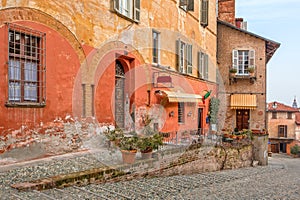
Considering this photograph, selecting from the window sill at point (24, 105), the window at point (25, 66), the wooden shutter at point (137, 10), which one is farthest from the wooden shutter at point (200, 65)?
the window sill at point (24, 105)

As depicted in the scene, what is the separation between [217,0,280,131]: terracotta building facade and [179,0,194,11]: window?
6.58 m

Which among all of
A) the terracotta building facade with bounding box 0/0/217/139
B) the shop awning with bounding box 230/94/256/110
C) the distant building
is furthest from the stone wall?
the distant building

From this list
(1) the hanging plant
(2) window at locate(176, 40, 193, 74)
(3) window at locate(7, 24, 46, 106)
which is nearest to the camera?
(3) window at locate(7, 24, 46, 106)

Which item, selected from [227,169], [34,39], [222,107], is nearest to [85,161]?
[34,39]

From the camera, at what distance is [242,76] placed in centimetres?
2309

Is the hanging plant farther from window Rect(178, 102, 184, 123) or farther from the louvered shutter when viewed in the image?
the louvered shutter

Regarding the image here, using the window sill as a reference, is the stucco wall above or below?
above

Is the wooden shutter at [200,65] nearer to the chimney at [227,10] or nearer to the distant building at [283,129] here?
the chimney at [227,10]

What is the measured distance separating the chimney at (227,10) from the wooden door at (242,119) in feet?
26.7

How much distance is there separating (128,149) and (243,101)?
1699 cm

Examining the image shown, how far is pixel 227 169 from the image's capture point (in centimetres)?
1345

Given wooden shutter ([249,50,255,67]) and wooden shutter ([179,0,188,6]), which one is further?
wooden shutter ([249,50,255,67])

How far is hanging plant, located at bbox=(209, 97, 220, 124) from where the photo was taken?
21427 millimetres

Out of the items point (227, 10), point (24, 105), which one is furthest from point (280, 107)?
point (24, 105)
